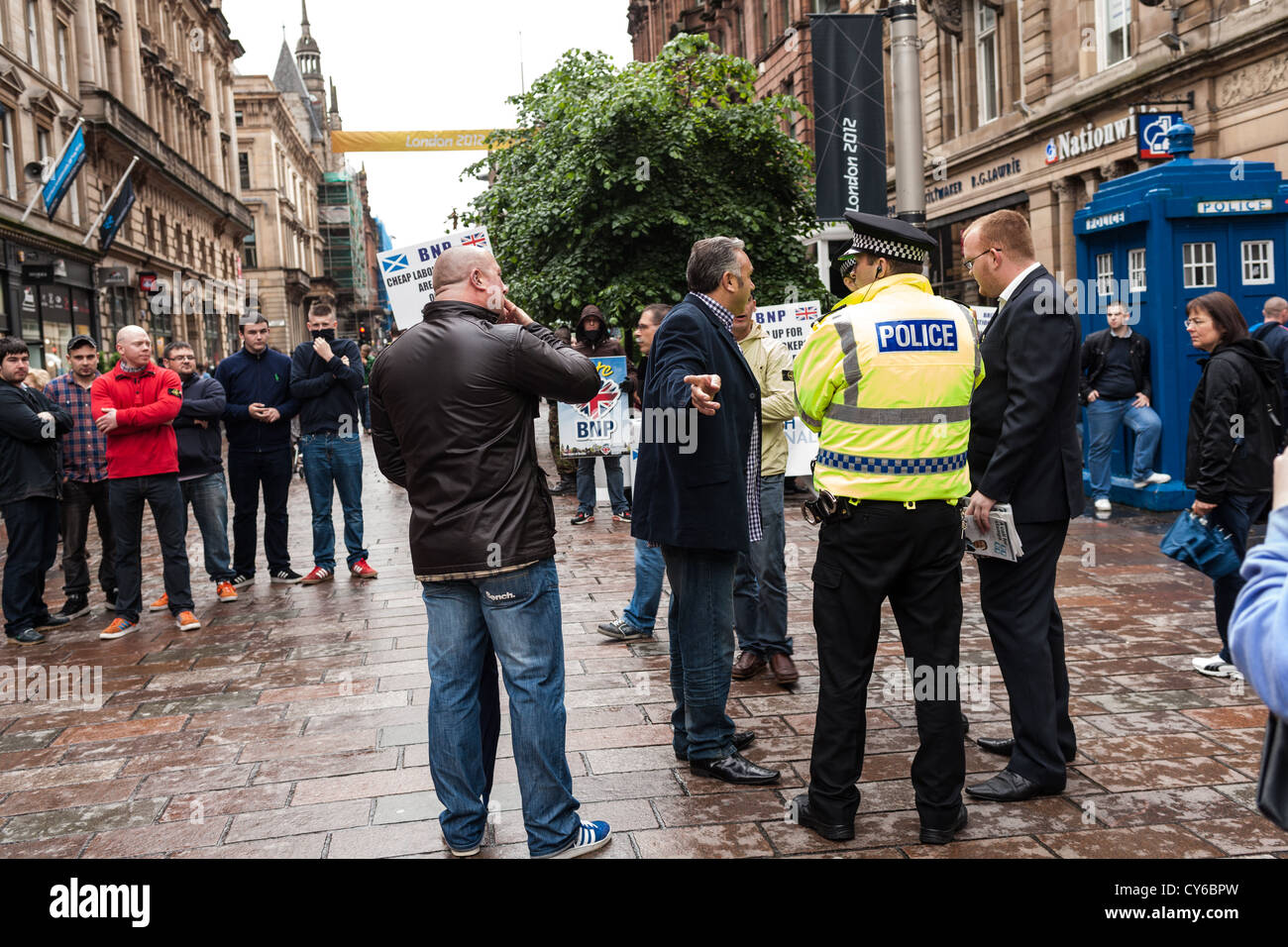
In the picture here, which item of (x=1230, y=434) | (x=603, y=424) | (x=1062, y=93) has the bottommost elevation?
(x=1230, y=434)

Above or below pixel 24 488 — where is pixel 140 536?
below

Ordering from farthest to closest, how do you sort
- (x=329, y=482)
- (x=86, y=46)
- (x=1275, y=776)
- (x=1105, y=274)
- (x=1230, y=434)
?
1. (x=86, y=46)
2. (x=1105, y=274)
3. (x=329, y=482)
4. (x=1230, y=434)
5. (x=1275, y=776)

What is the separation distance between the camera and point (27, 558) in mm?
7812

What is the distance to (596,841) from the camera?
12.6ft

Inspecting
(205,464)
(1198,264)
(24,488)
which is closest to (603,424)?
(205,464)

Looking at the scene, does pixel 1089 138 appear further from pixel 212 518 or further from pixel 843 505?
pixel 843 505

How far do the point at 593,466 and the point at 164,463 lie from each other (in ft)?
17.9

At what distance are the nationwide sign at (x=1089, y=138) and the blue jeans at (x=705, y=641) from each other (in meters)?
15.5

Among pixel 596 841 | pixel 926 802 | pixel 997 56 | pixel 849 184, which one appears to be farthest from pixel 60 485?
pixel 997 56

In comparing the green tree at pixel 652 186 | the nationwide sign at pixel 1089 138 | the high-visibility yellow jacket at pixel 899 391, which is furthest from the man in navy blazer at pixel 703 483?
the nationwide sign at pixel 1089 138

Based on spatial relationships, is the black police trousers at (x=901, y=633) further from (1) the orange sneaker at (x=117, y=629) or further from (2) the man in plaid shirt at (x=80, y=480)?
(2) the man in plaid shirt at (x=80, y=480)

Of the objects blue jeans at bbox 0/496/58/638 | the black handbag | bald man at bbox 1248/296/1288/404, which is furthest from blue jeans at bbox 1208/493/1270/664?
blue jeans at bbox 0/496/58/638

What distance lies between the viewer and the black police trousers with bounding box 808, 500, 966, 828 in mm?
3789
